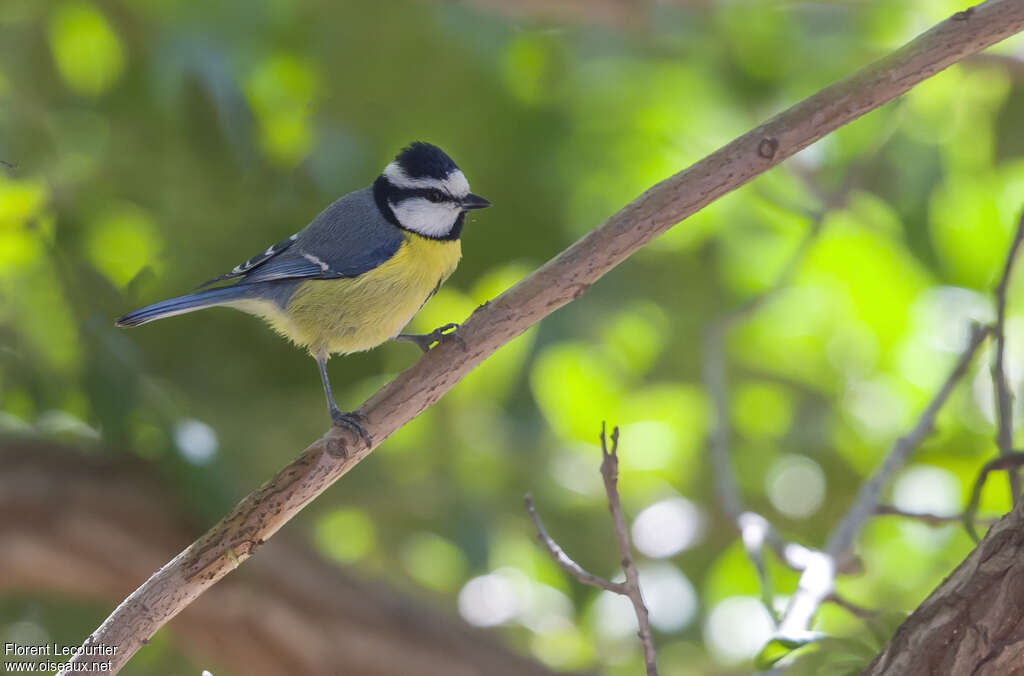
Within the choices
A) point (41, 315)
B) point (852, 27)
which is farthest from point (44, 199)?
Result: point (852, 27)

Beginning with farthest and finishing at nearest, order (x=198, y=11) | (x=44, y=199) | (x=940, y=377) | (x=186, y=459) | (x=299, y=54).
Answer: (x=940, y=377) → (x=299, y=54) → (x=198, y=11) → (x=44, y=199) → (x=186, y=459)

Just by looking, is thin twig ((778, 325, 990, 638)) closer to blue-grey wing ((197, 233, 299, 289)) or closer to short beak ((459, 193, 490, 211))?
short beak ((459, 193, 490, 211))

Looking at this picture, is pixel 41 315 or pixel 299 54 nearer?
pixel 41 315

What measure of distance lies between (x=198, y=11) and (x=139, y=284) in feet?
2.67

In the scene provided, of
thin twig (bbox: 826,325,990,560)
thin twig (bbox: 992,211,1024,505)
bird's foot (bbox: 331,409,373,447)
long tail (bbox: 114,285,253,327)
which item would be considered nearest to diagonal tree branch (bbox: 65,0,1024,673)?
bird's foot (bbox: 331,409,373,447)

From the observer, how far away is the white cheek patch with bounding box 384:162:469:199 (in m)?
1.61

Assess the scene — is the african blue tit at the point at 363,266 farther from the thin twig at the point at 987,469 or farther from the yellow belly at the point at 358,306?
the thin twig at the point at 987,469

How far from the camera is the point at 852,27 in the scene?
8.80ft

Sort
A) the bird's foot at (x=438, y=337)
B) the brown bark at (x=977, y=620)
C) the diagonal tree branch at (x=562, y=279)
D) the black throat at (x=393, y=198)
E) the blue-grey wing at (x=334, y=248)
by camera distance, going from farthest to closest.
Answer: the black throat at (x=393, y=198) → the blue-grey wing at (x=334, y=248) → the bird's foot at (x=438, y=337) → the diagonal tree branch at (x=562, y=279) → the brown bark at (x=977, y=620)

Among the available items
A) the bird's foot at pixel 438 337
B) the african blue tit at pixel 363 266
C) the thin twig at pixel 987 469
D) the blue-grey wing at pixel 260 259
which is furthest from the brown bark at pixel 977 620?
the blue-grey wing at pixel 260 259

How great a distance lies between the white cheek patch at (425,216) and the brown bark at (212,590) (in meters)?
0.84

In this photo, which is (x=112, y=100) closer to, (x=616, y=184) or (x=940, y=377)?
(x=616, y=184)

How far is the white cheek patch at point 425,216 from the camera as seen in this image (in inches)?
65.8

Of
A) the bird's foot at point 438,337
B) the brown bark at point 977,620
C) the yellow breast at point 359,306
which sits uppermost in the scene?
the yellow breast at point 359,306
